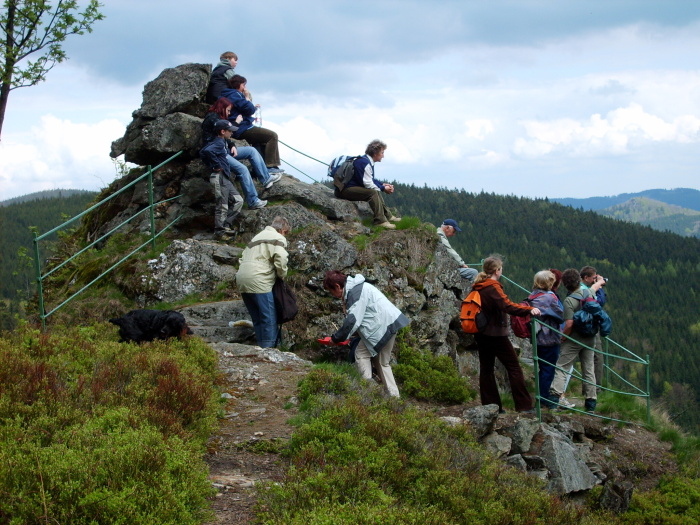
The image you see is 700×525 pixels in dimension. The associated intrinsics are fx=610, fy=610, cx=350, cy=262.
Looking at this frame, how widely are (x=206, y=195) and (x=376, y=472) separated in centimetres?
864

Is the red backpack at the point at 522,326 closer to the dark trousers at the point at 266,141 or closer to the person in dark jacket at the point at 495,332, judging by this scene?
the person in dark jacket at the point at 495,332

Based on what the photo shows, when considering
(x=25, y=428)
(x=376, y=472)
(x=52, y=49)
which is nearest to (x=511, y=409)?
(x=376, y=472)

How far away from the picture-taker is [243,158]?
11602mm

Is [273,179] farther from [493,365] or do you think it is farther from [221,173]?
[493,365]

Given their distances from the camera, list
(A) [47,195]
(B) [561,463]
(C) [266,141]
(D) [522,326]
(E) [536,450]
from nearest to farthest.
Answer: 1. (B) [561,463]
2. (E) [536,450]
3. (D) [522,326]
4. (C) [266,141]
5. (A) [47,195]

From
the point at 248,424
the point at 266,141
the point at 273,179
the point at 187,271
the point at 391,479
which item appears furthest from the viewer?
the point at 266,141

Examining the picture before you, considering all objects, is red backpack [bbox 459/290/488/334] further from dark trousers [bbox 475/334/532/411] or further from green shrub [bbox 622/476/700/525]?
green shrub [bbox 622/476/700/525]

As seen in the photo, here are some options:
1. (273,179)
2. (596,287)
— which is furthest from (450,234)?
(273,179)

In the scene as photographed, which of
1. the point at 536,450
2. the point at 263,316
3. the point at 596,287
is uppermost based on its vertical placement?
the point at 596,287

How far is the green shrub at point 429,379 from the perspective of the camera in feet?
30.8

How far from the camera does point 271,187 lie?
12.2m

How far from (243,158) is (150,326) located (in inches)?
183

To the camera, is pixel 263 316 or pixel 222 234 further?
pixel 222 234

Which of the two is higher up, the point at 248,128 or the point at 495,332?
the point at 248,128
